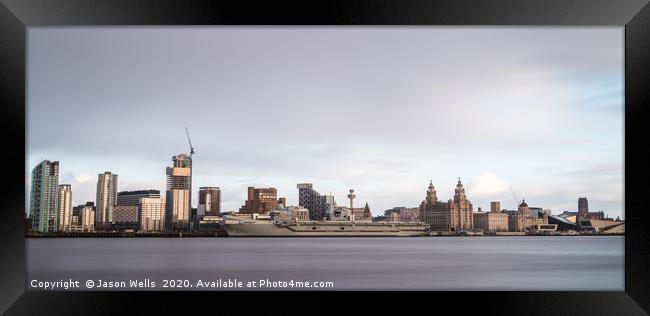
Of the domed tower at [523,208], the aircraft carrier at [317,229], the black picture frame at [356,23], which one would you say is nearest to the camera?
the black picture frame at [356,23]

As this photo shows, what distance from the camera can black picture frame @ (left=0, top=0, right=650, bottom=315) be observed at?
4.49m

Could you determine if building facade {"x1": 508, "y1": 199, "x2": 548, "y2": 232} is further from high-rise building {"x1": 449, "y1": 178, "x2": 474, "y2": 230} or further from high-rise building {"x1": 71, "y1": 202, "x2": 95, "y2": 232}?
high-rise building {"x1": 71, "y1": 202, "x2": 95, "y2": 232}

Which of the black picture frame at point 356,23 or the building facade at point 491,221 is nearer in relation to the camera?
the black picture frame at point 356,23

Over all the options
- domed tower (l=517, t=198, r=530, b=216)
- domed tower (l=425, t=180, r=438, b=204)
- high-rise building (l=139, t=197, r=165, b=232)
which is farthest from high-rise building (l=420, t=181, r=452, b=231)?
high-rise building (l=139, t=197, r=165, b=232)

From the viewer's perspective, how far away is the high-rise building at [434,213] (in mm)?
58844

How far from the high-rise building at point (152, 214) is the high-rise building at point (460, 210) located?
24.9 meters

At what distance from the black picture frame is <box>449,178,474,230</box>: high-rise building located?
173 feet

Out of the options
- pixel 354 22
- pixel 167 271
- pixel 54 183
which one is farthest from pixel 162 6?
pixel 54 183

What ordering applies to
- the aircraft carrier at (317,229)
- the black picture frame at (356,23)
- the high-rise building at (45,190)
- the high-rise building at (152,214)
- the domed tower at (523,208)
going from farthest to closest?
1. the aircraft carrier at (317,229)
2. the domed tower at (523,208)
3. the high-rise building at (152,214)
4. the high-rise building at (45,190)
5. the black picture frame at (356,23)

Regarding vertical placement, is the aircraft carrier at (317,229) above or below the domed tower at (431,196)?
below

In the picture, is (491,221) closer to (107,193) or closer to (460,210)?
(460,210)

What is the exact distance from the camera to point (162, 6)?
4.50 m

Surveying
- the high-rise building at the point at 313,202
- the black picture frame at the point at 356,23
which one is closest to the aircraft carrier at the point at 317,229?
the high-rise building at the point at 313,202

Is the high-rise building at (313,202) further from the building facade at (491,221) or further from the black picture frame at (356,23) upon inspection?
the black picture frame at (356,23)
